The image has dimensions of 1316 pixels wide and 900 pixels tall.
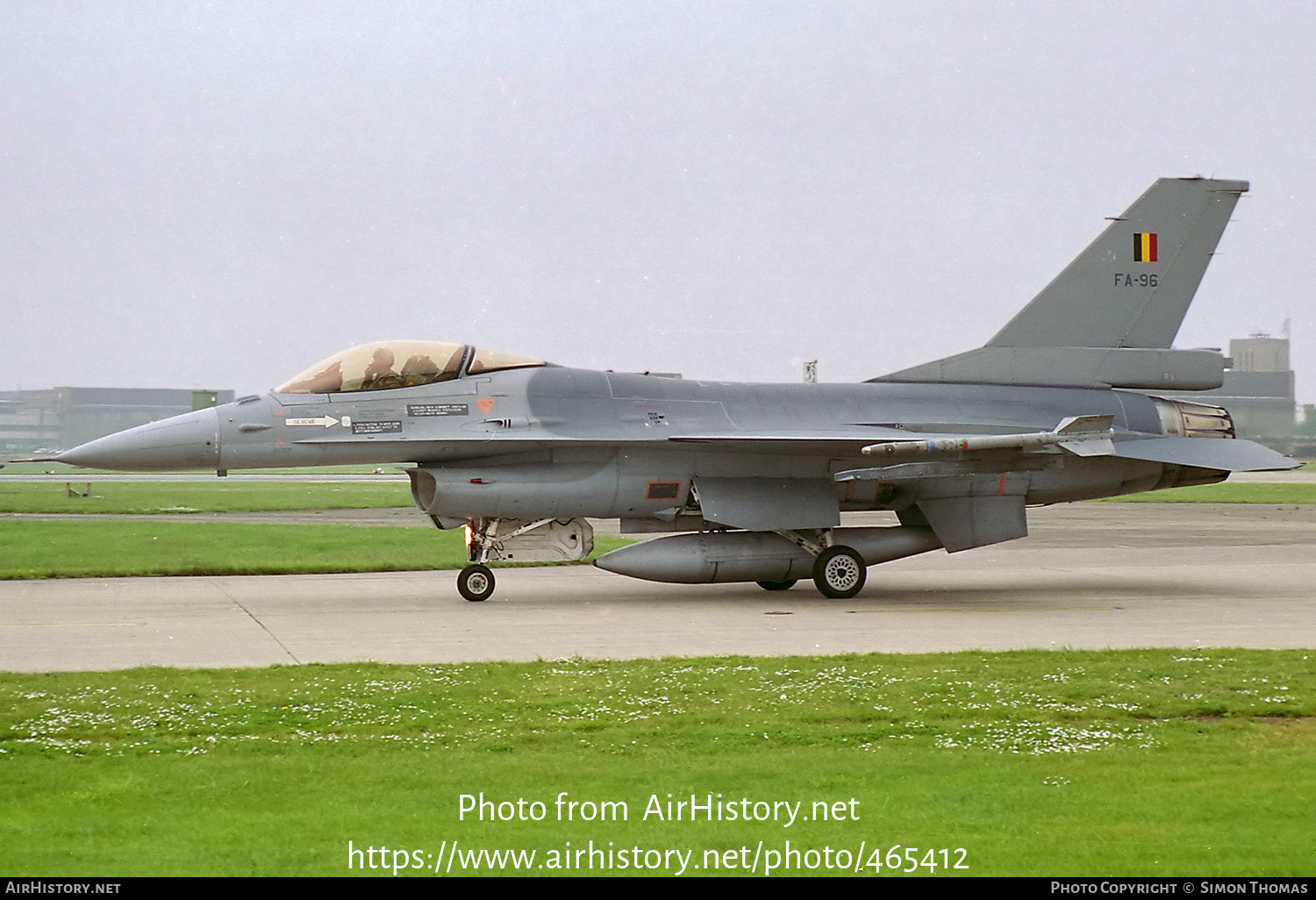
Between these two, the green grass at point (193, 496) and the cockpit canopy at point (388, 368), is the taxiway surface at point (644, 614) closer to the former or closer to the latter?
the cockpit canopy at point (388, 368)

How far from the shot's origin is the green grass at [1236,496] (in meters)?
36.4

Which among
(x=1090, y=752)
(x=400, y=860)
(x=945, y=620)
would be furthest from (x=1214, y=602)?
(x=400, y=860)

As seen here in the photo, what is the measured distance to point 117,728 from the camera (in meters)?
7.03

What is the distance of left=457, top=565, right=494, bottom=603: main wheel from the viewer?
14125 mm

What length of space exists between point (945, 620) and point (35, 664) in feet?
26.9

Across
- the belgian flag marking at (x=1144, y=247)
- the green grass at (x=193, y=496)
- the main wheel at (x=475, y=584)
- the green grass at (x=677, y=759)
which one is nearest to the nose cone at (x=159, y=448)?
the main wheel at (x=475, y=584)

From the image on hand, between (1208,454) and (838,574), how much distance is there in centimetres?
476

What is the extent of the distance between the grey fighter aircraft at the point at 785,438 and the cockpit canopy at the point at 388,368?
0.9 inches

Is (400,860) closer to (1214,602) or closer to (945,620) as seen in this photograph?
(945,620)

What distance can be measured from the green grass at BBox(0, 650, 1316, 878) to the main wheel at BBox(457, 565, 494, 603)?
485 centimetres

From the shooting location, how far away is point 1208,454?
596 inches

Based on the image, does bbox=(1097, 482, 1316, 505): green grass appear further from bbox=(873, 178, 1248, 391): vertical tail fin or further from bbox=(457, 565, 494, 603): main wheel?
bbox=(457, 565, 494, 603): main wheel

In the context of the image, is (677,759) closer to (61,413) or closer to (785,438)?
(785,438)

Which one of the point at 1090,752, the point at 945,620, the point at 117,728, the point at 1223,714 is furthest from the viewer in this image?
the point at 945,620
